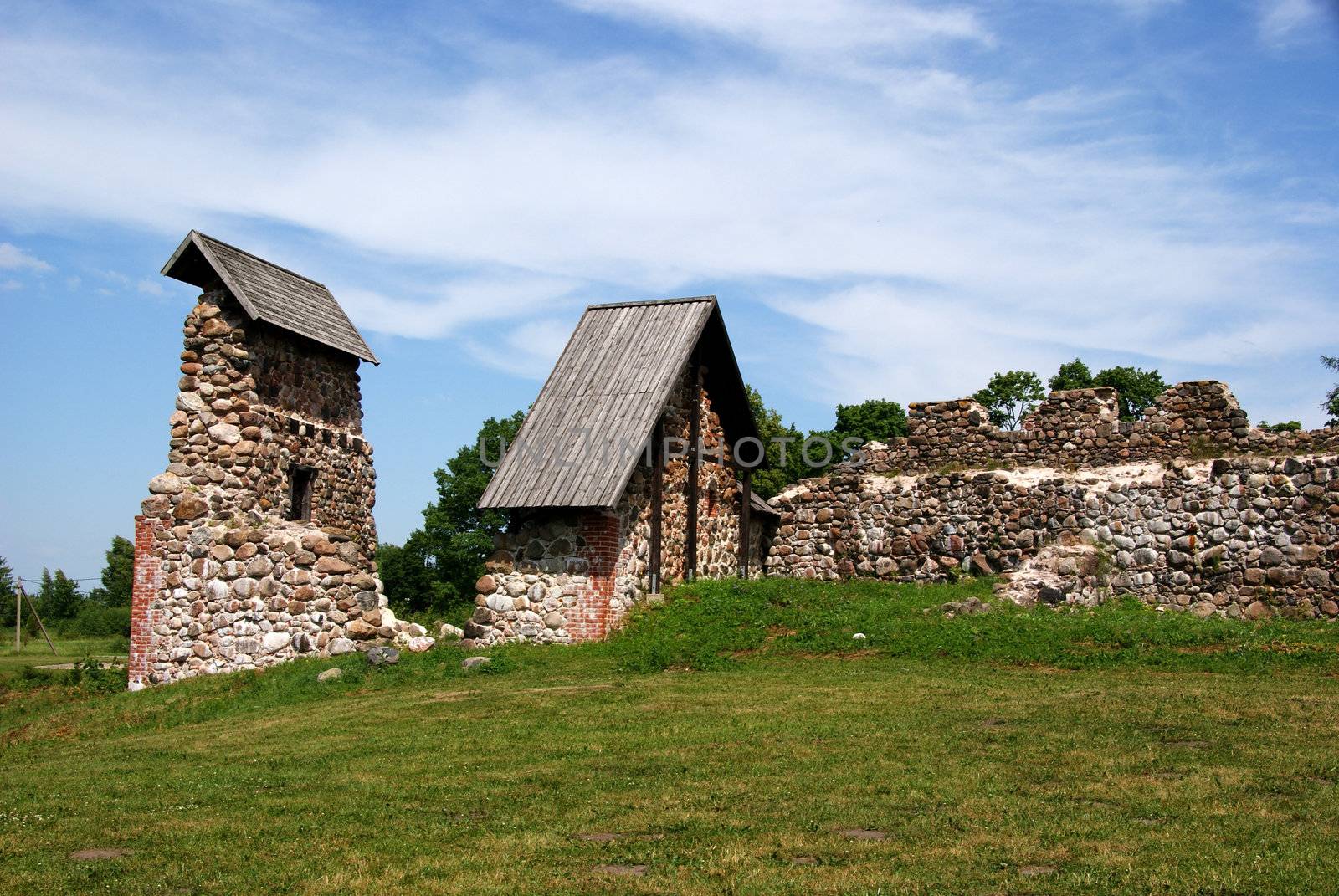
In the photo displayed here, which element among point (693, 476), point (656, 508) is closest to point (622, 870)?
point (656, 508)

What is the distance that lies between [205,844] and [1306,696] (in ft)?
34.1

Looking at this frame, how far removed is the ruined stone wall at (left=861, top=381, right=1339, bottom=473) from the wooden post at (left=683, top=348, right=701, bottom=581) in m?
3.87

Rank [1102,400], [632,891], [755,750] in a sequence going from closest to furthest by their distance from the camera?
[632,891] < [755,750] < [1102,400]

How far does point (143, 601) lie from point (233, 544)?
Result: 185 centimetres

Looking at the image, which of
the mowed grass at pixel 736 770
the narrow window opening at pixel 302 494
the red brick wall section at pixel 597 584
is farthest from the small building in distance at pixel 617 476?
the narrow window opening at pixel 302 494

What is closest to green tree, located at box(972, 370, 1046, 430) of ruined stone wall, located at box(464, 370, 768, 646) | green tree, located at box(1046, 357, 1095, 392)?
green tree, located at box(1046, 357, 1095, 392)

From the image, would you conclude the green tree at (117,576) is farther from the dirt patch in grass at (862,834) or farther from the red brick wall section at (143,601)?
the dirt patch in grass at (862,834)

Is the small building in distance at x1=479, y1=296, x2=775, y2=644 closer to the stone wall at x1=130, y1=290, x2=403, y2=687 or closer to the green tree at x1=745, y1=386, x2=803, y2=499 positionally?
the stone wall at x1=130, y1=290, x2=403, y2=687

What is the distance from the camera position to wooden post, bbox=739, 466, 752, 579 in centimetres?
2609

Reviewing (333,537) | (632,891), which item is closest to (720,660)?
(333,537)

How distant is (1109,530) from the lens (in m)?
22.1

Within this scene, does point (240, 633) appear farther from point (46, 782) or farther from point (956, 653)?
point (956, 653)

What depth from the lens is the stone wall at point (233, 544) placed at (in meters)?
19.4

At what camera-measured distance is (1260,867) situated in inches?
293
